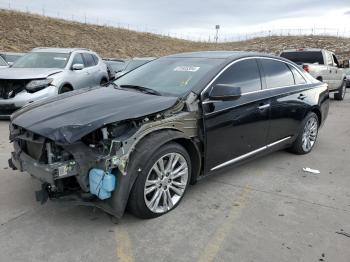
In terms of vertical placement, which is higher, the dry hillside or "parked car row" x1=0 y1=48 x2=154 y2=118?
the dry hillside

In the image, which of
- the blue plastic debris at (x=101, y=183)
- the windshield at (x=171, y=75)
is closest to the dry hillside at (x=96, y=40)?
the windshield at (x=171, y=75)

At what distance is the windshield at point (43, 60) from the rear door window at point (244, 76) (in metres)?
5.96

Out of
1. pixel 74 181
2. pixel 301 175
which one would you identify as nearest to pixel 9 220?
pixel 74 181

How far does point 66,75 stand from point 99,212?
5925mm

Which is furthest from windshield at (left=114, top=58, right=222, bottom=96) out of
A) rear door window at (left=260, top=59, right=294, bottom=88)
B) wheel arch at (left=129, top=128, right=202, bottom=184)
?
rear door window at (left=260, top=59, right=294, bottom=88)

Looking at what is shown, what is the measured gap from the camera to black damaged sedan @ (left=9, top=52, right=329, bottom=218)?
3.21m

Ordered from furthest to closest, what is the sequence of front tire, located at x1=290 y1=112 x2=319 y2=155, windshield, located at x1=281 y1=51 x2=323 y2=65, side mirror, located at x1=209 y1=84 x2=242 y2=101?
windshield, located at x1=281 y1=51 x2=323 y2=65, front tire, located at x1=290 y1=112 x2=319 y2=155, side mirror, located at x1=209 y1=84 x2=242 y2=101

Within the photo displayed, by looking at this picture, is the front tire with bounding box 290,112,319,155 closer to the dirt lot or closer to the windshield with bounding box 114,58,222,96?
the dirt lot

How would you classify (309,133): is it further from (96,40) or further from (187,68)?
(96,40)

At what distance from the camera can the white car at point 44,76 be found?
780 cm

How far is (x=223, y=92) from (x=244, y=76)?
2.56ft

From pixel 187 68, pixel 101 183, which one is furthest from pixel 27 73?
pixel 101 183

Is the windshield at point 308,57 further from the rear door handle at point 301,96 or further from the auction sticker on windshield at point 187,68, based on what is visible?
the auction sticker on windshield at point 187,68

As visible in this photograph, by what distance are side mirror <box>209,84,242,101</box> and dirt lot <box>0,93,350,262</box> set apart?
44.9 inches
